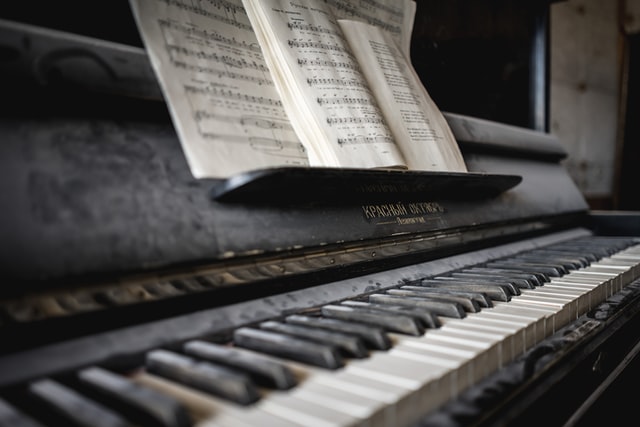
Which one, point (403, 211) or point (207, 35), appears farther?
point (403, 211)

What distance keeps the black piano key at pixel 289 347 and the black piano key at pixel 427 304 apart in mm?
271

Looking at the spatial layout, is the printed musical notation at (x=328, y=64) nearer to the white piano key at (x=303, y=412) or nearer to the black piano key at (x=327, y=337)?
the black piano key at (x=327, y=337)

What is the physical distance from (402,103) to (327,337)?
81cm

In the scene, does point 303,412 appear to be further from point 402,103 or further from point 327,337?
point 402,103

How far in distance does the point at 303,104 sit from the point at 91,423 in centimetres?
73

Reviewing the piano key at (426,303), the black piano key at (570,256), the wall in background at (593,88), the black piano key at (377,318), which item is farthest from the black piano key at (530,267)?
the wall in background at (593,88)

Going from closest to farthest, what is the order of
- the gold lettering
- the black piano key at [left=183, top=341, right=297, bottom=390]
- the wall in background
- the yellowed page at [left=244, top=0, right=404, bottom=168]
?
the black piano key at [left=183, top=341, right=297, bottom=390] → the yellowed page at [left=244, top=0, right=404, bottom=168] → the gold lettering → the wall in background

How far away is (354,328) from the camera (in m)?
0.68

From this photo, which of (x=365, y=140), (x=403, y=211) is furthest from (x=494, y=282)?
(x=365, y=140)

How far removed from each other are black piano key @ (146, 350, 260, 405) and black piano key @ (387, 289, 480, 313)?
46 cm

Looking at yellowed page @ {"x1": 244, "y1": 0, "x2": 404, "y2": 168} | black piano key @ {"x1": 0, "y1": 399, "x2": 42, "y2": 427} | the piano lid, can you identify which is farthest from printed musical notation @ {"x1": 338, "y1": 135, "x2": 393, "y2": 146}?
black piano key @ {"x1": 0, "y1": 399, "x2": 42, "y2": 427}

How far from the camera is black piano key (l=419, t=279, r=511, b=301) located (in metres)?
0.92

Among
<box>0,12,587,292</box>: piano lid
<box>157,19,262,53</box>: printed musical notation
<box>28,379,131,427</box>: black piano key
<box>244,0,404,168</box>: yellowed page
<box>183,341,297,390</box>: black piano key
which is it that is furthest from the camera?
<box>244,0,404,168</box>: yellowed page

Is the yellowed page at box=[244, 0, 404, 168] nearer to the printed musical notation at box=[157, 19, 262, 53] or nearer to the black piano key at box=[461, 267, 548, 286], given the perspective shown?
the printed musical notation at box=[157, 19, 262, 53]
